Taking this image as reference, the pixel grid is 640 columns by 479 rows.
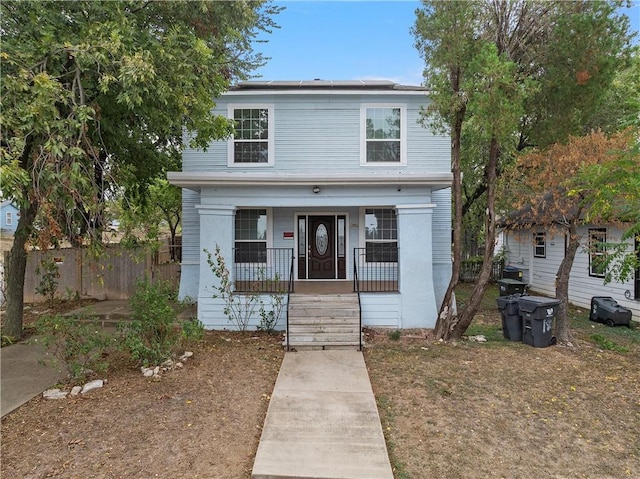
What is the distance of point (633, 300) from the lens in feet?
34.2

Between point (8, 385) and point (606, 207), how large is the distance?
915 centimetres

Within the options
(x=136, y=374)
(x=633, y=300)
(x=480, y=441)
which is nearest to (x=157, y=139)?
(x=136, y=374)

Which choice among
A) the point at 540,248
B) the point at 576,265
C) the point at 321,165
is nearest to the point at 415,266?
the point at 321,165

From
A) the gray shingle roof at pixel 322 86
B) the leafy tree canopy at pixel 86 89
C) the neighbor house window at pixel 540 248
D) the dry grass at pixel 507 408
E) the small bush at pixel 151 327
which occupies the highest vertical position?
the gray shingle roof at pixel 322 86

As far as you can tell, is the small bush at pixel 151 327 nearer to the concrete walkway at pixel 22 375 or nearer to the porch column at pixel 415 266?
the concrete walkway at pixel 22 375

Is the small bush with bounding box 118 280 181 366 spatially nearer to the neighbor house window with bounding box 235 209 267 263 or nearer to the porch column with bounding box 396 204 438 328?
the neighbor house window with bounding box 235 209 267 263

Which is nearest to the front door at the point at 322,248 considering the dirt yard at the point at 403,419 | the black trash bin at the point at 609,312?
the dirt yard at the point at 403,419

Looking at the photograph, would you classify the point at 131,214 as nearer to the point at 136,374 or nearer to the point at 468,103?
the point at 136,374

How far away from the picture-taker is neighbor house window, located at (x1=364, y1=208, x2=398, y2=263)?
10.5m

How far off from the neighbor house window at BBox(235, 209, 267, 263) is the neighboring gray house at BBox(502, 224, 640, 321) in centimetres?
642

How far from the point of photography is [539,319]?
→ 757cm

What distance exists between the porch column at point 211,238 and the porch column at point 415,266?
3809mm

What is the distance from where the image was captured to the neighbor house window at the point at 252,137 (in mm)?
10289

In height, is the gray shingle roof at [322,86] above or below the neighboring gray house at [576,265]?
above
